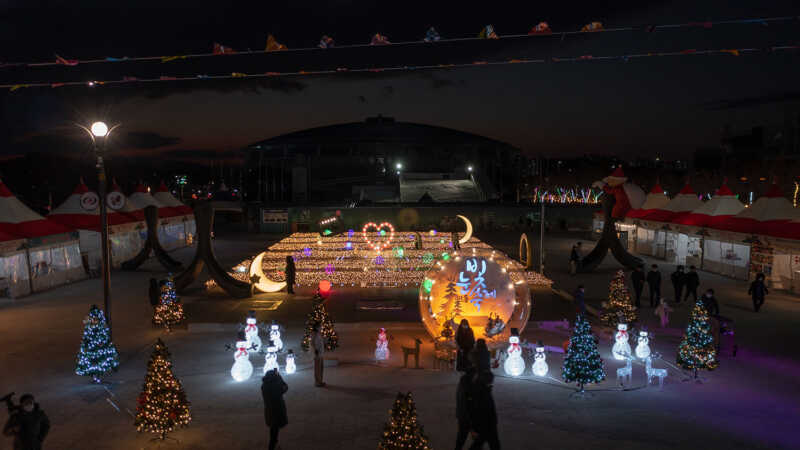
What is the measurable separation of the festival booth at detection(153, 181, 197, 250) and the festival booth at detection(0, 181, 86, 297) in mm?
8469

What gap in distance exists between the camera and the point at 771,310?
16312 mm

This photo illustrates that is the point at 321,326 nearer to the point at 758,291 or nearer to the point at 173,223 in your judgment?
the point at 758,291

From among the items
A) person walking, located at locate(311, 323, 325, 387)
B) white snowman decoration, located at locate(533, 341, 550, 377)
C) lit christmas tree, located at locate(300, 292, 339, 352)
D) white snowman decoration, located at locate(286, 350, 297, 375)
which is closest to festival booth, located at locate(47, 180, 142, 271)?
lit christmas tree, located at locate(300, 292, 339, 352)

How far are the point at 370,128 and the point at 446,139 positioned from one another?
11.8 m

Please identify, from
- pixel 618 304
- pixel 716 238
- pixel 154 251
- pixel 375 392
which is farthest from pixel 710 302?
pixel 154 251

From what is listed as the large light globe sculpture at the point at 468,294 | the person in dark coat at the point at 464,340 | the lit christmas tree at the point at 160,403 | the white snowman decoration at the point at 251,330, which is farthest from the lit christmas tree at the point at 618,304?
the lit christmas tree at the point at 160,403

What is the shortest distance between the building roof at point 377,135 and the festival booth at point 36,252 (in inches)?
Result: 1772

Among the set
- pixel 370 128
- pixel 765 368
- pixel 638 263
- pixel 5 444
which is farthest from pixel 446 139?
pixel 5 444

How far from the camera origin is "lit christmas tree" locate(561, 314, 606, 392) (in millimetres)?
9289

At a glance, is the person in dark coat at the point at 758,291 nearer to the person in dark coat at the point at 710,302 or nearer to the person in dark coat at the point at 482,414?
the person in dark coat at the point at 710,302

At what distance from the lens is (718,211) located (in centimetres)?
2411

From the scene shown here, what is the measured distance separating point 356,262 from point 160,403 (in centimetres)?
1671

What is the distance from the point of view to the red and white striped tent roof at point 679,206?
27219 millimetres

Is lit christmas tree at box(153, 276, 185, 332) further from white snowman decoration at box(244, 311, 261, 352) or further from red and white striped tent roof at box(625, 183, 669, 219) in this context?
red and white striped tent roof at box(625, 183, 669, 219)
